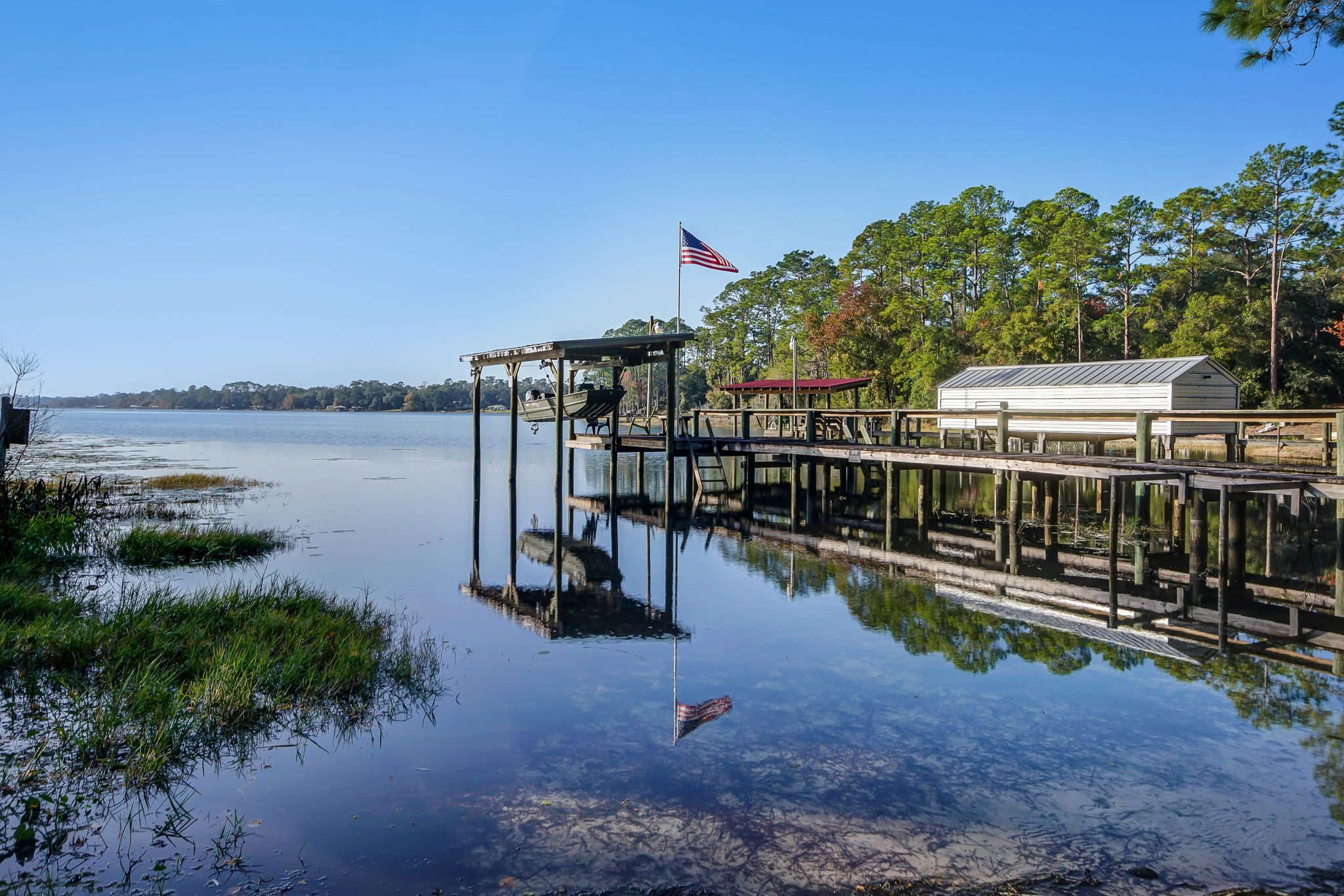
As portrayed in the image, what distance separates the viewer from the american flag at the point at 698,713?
24.1ft

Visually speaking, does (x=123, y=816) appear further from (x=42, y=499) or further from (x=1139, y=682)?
(x=42, y=499)

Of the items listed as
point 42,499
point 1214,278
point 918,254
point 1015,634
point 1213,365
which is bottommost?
point 1015,634

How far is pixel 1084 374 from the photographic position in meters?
26.1

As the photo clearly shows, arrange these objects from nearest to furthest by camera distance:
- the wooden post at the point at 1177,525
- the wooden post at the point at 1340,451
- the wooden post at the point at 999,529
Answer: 1. the wooden post at the point at 1340,451
2. the wooden post at the point at 999,529
3. the wooden post at the point at 1177,525

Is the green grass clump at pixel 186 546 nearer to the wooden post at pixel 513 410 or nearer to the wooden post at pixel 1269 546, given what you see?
the wooden post at pixel 513 410

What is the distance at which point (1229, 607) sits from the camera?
35.9ft

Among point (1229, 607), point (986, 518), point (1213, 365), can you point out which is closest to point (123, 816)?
point (1229, 607)

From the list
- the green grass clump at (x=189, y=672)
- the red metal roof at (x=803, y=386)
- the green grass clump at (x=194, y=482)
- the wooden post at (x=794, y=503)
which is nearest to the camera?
the green grass clump at (x=189, y=672)

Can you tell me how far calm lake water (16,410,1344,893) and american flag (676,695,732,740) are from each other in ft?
0.29

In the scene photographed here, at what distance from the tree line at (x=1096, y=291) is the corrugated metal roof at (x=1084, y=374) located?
6.76 meters

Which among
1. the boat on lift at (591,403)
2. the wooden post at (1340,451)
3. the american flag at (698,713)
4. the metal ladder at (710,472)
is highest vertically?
the boat on lift at (591,403)

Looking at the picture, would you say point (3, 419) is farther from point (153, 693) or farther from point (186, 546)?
point (153, 693)

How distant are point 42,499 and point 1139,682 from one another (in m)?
17.2

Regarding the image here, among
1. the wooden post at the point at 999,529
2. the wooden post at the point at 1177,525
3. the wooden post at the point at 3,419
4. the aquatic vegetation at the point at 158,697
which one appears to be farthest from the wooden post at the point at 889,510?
the wooden post at the point at 3,419
